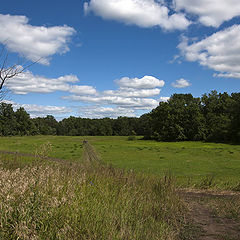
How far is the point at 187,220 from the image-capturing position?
7.98 m

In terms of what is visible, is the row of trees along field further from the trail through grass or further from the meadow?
the trail through grass

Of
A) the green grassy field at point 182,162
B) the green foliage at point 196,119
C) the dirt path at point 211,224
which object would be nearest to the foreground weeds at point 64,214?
the dirt path at point 211,224

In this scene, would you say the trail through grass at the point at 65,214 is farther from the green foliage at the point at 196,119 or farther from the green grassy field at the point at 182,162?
the green foliage at the point at 196,119

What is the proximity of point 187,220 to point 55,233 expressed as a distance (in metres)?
4.62

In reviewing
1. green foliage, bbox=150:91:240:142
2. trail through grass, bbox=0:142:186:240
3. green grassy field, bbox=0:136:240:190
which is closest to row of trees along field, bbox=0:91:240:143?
green foliage, bbox=150:91:240:142

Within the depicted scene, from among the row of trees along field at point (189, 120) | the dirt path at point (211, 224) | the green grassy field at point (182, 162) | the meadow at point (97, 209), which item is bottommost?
the green grassy field at point (182, 162)

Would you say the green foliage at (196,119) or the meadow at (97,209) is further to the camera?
the green foliage at (196,119)

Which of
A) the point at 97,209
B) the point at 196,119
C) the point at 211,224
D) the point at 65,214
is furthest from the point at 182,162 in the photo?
the point at 196,119

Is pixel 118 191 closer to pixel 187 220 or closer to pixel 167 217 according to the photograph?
pixel 167 217

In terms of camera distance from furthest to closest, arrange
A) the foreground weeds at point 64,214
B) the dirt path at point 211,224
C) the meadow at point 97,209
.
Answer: the dirt path at point 211,224
the meadow at point 97,209
the foreground weeds at point 64,214

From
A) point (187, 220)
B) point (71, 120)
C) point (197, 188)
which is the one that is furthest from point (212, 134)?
point (71, 120)

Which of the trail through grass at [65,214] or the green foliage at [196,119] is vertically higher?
the green foliage at [196,119]

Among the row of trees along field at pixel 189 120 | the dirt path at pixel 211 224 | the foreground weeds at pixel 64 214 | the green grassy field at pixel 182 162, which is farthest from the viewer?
the row of trees along field at pixel 189 120

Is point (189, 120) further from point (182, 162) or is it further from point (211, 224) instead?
point (211, 224)
